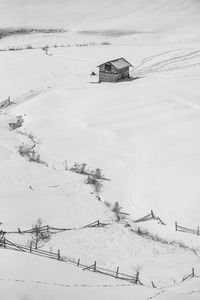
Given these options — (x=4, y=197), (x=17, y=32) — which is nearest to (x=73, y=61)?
A: (x=17, y=32)

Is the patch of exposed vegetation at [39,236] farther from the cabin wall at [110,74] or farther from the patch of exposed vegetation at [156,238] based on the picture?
the cabin wall at [110,74]

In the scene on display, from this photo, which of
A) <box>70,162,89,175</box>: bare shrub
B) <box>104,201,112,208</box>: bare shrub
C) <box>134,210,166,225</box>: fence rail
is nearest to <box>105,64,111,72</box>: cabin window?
<box>70,162,89,175</box>: bare shrub

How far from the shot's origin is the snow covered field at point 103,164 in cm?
1570

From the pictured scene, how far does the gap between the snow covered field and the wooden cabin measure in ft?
3.74

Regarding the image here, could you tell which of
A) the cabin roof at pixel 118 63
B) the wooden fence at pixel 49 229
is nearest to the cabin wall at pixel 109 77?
the cabin roof at pixel 118 63

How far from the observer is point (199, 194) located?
2145 centimetres

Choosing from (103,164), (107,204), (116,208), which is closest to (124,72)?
(103,164)

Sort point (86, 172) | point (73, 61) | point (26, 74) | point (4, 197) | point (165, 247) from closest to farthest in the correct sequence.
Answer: point (165, 247) < point (4, 197) < point (86, 172) < point (26, 74) < point (73, 61)

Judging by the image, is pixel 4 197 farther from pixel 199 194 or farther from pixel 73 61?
pixel 73 61

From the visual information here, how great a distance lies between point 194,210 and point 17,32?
151 ft

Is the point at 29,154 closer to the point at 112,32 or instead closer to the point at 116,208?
the point at 116,208

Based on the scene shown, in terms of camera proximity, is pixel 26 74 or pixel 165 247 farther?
pixel 26 74

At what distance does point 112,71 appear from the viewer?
126 feet

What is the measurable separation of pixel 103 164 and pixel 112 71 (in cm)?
1447
